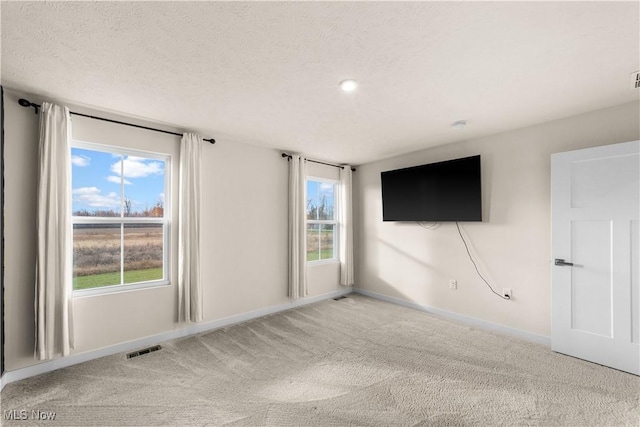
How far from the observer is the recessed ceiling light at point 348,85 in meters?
2.19

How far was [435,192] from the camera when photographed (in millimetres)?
3988

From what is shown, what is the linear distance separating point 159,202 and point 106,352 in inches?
63.8

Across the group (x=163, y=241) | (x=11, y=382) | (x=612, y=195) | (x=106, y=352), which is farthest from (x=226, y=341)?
(x=612, y=195)

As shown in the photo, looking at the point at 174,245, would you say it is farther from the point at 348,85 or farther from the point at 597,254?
the point at 597,254

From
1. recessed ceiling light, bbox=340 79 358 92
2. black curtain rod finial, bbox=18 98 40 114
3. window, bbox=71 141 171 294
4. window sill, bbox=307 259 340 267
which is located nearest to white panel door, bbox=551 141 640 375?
recessed ceiling light, bbox=340 79 358 92

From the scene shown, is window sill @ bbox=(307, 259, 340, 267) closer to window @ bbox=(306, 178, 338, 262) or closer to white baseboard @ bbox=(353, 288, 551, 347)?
window @ bbox=(306, 178, 338, 262)

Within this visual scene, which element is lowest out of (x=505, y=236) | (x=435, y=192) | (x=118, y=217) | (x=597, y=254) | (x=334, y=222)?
(x=597, y=254)

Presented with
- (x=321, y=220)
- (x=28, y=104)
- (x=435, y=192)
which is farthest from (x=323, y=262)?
(x=28, y=104)

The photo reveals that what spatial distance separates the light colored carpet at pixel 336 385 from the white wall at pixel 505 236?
543 millimetres

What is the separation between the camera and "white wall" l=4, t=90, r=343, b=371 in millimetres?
2396

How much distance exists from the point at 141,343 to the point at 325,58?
132 inches

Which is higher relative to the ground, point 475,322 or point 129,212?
point 129,212

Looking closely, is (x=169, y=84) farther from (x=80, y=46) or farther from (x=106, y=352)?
(x=106, y=352)

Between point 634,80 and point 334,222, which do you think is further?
point 334,222
